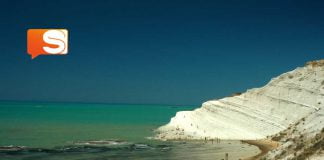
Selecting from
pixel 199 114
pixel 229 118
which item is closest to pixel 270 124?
pixel 229 118

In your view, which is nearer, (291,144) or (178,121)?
(291,144)

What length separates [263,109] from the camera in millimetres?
73938

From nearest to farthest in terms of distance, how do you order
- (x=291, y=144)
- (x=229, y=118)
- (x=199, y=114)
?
(x=291, y=144) < (x=229, y=118) < (x=199, y=114)

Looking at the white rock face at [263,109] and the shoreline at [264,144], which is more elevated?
the white rock face at [263,109]

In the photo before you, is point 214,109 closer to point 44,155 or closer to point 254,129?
point 254,129

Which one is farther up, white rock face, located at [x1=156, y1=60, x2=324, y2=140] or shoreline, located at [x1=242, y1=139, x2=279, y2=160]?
white rock face, located at [x1=156, y1=60, x2=324, y2=140]

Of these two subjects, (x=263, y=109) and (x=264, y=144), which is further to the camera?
(x=263, y=109)

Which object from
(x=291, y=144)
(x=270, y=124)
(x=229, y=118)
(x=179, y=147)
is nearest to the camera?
(x=291, y=144)

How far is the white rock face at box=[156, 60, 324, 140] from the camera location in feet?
223

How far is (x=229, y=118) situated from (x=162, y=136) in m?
11.0

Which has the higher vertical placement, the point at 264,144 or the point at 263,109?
the point at 263,109

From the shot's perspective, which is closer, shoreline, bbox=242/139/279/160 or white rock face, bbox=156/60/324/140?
shoreline, bbox=242/139/279/160

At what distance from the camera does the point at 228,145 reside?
62.7m

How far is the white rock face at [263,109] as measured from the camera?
6794 centimetres
